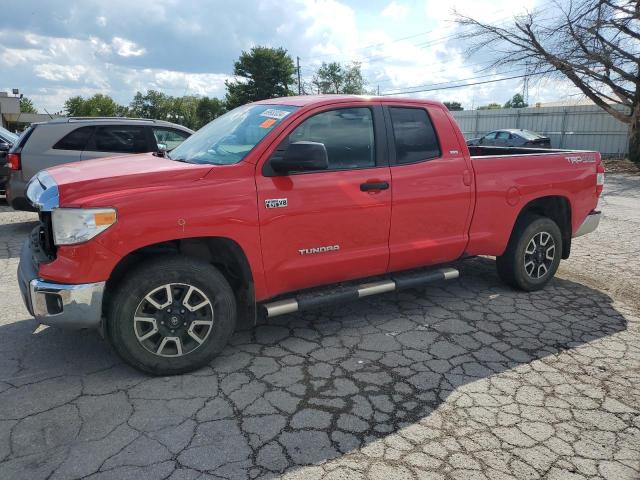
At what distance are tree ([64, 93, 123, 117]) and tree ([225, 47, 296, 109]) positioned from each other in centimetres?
4714

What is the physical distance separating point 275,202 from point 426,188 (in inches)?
55.5

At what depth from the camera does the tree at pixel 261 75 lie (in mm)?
59375

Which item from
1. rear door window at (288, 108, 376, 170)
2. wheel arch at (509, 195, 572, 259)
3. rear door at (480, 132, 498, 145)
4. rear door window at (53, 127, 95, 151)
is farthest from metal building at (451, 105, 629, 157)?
rear door window at (288, 108, 376, 170)

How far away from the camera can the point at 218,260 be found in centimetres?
371

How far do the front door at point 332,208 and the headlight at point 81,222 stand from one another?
988 mm

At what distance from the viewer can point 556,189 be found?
5.07 meters

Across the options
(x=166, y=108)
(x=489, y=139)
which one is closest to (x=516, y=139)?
(x=489, y=139)

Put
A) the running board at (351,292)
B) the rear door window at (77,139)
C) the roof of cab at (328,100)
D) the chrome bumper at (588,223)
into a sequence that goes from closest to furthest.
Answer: the running board at (351,292), the roof of cab at (328,100), the chrome bumper at (588,223), the rear door window at (77,139)

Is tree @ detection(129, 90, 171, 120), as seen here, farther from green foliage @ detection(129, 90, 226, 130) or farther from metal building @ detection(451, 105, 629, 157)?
metal building @ detection(451, 105, 629, 157)

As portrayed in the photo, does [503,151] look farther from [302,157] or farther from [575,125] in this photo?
[575,125]

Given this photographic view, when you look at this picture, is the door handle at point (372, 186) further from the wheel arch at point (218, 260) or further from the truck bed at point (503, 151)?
the truck bed at point (503, 151)

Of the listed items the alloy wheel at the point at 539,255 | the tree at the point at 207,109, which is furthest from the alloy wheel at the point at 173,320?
the tree at the point at 207,109

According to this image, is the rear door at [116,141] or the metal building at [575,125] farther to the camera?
the metal building at [575,125]

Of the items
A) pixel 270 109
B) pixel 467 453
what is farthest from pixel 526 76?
pixel 467 453
